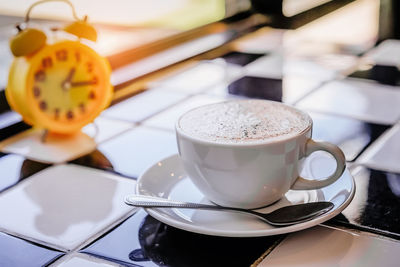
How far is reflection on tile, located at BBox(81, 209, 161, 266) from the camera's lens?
55cm

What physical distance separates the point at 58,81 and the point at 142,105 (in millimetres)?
218

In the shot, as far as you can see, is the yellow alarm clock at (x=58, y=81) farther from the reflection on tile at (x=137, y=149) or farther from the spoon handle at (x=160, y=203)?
the spoon handle at (x=160, y=203)

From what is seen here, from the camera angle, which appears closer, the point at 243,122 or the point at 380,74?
the point at 243,122

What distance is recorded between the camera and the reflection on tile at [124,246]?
0.55 metres

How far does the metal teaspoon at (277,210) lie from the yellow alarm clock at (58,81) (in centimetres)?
33

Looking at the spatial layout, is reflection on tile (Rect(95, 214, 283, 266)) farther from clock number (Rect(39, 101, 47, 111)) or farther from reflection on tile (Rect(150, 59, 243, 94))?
reflection on tile (Rect(150, 59, 243, 94))

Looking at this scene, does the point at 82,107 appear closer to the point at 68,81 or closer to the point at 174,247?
the point at 68,81

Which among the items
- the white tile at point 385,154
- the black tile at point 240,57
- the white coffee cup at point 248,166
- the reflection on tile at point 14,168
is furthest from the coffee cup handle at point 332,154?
the black tile at point 240,57

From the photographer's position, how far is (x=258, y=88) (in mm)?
1082

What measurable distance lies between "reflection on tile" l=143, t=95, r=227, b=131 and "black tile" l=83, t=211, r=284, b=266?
0.34 m

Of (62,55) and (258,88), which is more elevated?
(62,55)

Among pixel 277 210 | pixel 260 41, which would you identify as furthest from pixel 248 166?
pixel 260 41

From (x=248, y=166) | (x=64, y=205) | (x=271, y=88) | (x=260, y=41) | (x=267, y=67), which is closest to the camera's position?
(x=248, y=166)

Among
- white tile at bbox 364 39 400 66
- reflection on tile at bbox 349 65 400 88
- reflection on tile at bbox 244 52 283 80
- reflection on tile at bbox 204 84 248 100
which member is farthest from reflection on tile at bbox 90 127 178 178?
white tile at bbox 364 39 400 66
